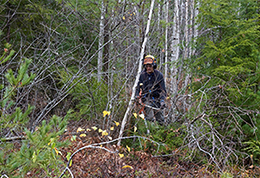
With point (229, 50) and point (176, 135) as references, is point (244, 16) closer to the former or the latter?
point (229, 50)

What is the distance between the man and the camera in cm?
540

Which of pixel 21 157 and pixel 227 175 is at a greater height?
pixel 21 157

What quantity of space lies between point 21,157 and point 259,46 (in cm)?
508

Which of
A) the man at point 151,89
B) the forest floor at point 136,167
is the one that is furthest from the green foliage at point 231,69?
the man at point 151,89

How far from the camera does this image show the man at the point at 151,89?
540 cm

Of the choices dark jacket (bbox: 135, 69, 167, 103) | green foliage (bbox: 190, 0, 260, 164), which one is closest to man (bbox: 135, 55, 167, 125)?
dark jacket (bbox: 135, 69, 167, 103)

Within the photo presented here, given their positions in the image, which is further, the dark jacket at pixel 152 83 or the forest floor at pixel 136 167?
the dark jacket at pixel 152 83

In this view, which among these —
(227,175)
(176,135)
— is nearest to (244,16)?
(176,135)

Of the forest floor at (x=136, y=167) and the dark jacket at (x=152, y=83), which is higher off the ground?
the dark jacket at (x=152, y=83)

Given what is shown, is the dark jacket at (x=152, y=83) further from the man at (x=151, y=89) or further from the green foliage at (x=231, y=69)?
the green foliage at (x=231, y=69)

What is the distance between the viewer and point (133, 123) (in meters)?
5.30

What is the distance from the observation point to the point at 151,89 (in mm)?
5422

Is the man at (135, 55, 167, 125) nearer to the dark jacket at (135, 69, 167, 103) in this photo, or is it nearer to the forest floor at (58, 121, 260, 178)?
the dark jacket at (135, 69, 167, 103)

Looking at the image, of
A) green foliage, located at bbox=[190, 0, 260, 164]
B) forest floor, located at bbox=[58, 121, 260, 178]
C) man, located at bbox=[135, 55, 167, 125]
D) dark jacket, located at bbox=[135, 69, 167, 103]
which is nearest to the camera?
forest floor, located at bbox=[58, 121, 260, 178]
